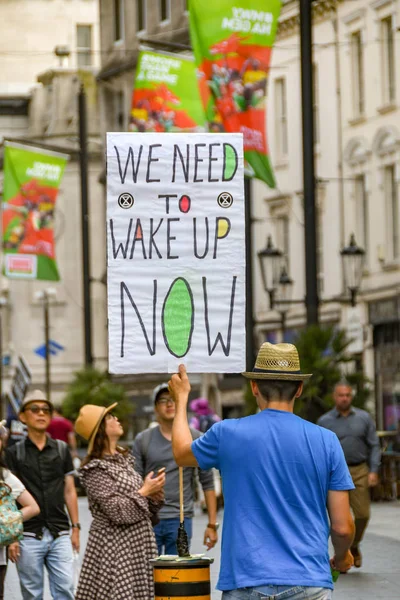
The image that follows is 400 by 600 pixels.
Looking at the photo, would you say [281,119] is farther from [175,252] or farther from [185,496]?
[175,252]

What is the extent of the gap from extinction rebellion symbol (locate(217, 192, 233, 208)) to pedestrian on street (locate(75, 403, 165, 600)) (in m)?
1.51

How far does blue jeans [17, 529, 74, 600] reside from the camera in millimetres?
11547

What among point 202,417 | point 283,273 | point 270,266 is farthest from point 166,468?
point 283,273

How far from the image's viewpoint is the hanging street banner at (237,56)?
836 inches

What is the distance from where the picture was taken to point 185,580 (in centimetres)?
831

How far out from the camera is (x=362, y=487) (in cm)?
1739

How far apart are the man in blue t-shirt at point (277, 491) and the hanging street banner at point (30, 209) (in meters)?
29.4

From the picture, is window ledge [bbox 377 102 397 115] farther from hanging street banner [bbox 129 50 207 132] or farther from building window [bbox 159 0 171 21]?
building window [bbox 159 0 171 21]

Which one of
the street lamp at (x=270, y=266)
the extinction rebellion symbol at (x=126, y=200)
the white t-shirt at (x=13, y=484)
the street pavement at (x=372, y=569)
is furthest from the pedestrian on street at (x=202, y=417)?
the extinction rebellion symbol at (x=126, y=200)

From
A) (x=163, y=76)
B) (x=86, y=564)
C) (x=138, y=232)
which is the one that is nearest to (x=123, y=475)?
(x=86, y=564)

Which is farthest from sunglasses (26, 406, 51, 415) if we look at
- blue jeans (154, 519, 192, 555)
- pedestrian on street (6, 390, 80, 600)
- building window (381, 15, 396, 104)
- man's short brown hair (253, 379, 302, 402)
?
building window (381, 15, 396, 104)

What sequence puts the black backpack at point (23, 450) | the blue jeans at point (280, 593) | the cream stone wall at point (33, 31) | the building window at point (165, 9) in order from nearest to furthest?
1. the blue jeans at point (280, 593)
2. the black backpack at point (23, 450)
3. the building window at point (165, 9)
4. the cream stone wall at point (33, 31)

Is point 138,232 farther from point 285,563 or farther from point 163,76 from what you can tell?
point 163,76

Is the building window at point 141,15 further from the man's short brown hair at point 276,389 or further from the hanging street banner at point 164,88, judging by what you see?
the man's short brown hair at point 276,389
